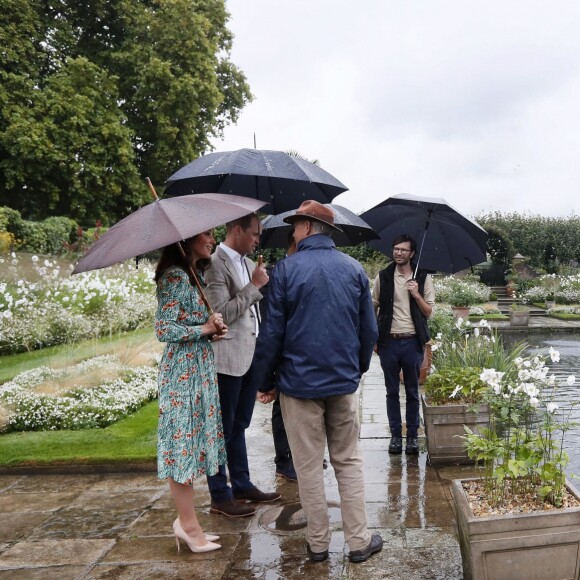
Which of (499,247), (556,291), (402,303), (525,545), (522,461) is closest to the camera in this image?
(525,545)

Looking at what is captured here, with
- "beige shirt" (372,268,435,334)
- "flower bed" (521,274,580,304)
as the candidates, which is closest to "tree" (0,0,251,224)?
"flower bed" (521,274,580,304)

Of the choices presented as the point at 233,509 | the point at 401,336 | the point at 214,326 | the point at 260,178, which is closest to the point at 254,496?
the point at 233,509

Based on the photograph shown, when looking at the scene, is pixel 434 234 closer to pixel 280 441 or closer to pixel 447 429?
pixel 447 429

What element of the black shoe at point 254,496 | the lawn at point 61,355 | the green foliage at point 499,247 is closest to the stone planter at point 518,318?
the lawn at point 61,355

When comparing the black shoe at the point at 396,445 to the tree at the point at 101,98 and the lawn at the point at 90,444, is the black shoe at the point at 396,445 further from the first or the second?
the tree at the point at 101,98

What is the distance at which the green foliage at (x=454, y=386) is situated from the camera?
17.7 feet

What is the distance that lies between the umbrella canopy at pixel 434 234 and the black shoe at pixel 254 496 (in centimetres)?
230

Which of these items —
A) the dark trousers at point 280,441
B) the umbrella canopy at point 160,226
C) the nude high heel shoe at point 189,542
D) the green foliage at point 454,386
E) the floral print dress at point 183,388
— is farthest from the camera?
the green foliage at point 454,386

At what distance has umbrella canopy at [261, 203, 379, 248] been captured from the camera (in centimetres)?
509

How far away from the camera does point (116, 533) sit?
423 cm

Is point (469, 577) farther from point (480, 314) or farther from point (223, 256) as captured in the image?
point (480, 314)

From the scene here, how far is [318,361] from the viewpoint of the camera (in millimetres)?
3537

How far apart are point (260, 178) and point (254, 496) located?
93.9 inches

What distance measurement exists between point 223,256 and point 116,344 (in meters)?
6.57
